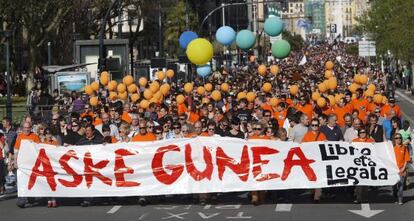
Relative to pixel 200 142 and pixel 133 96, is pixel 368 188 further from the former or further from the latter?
pixel 133 96

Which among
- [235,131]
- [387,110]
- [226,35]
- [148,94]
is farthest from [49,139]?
[226,35]

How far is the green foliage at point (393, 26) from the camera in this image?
170 ft

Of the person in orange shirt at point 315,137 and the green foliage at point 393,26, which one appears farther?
the green foliage at point 393,26

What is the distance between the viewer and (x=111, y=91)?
25938mm

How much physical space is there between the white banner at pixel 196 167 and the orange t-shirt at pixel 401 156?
7 centimetres

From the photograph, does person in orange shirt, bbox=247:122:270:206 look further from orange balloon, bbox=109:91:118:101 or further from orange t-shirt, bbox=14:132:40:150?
orange balloon, bbox=109:91:118:101

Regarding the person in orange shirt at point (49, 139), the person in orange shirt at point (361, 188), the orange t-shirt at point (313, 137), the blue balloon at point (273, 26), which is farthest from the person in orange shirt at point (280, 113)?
the blue balloon at point (273, 26)

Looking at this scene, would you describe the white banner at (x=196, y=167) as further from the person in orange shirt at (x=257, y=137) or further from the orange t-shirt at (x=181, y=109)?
the orange t-shirt at (x=181, y=109)

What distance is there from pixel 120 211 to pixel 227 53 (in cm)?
5399

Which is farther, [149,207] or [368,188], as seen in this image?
[368,188]

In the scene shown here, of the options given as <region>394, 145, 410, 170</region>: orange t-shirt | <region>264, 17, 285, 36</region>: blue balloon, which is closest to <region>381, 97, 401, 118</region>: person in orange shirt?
<region>394, 145, 410, 170</region>: orange t-shirt

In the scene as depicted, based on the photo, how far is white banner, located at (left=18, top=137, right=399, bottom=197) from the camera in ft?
54.7

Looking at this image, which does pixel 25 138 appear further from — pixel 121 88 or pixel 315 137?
pixel 121 88

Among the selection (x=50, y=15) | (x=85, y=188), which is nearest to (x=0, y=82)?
(x=50, y=15)
